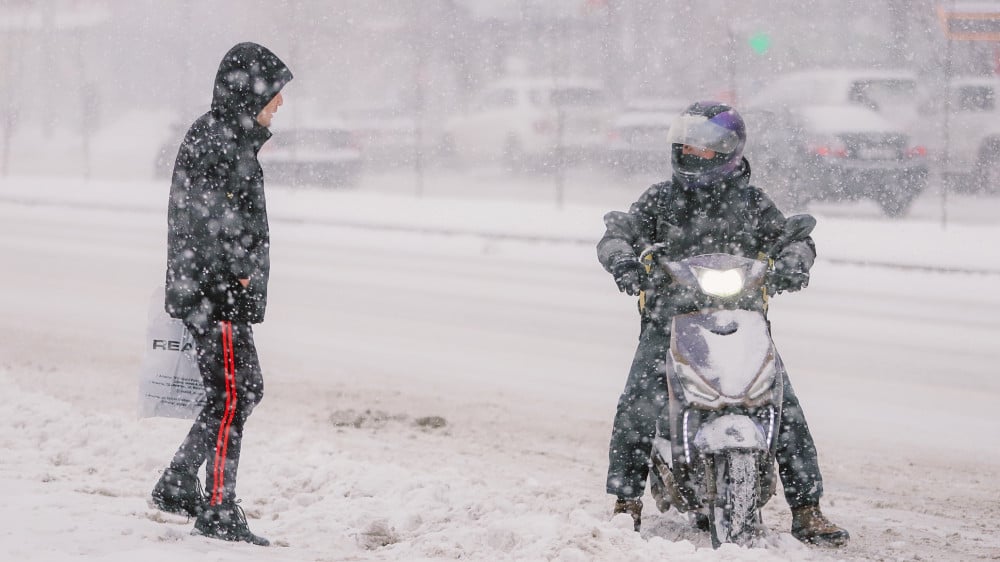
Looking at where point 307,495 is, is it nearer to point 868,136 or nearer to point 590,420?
point 590,420

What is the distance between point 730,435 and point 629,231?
0.92 meters

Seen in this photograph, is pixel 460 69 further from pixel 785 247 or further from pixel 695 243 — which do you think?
pixel 785 247

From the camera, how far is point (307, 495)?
529 cm

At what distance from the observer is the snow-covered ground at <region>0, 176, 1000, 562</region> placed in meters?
4.76

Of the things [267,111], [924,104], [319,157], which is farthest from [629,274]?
[319,157]

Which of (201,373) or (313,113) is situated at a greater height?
(313,113)

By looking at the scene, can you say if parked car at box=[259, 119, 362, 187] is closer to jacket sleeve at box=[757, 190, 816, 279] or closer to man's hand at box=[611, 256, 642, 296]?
jacket sleeve at box=[757, 190, 816, 279]

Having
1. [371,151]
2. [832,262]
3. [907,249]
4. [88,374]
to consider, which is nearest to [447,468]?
[88,374]

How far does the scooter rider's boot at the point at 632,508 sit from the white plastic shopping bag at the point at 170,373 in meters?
1.56

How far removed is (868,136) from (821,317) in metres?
7.65

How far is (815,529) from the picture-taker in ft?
16.0

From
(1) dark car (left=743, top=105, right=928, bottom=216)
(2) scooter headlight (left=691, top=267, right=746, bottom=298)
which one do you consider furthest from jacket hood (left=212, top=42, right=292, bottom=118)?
(1) dark car (left=743, top=105, right=928, bottom=216)

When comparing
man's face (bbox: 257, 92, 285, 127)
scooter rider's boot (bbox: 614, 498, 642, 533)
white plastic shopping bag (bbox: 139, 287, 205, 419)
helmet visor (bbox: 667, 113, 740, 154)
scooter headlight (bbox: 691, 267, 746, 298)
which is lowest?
scooter rider's boot (bbox: 614, 498, 642, 533)

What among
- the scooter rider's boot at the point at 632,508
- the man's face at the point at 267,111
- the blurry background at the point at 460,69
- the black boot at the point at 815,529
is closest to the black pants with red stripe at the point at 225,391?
the man's face at the point at 267,111
